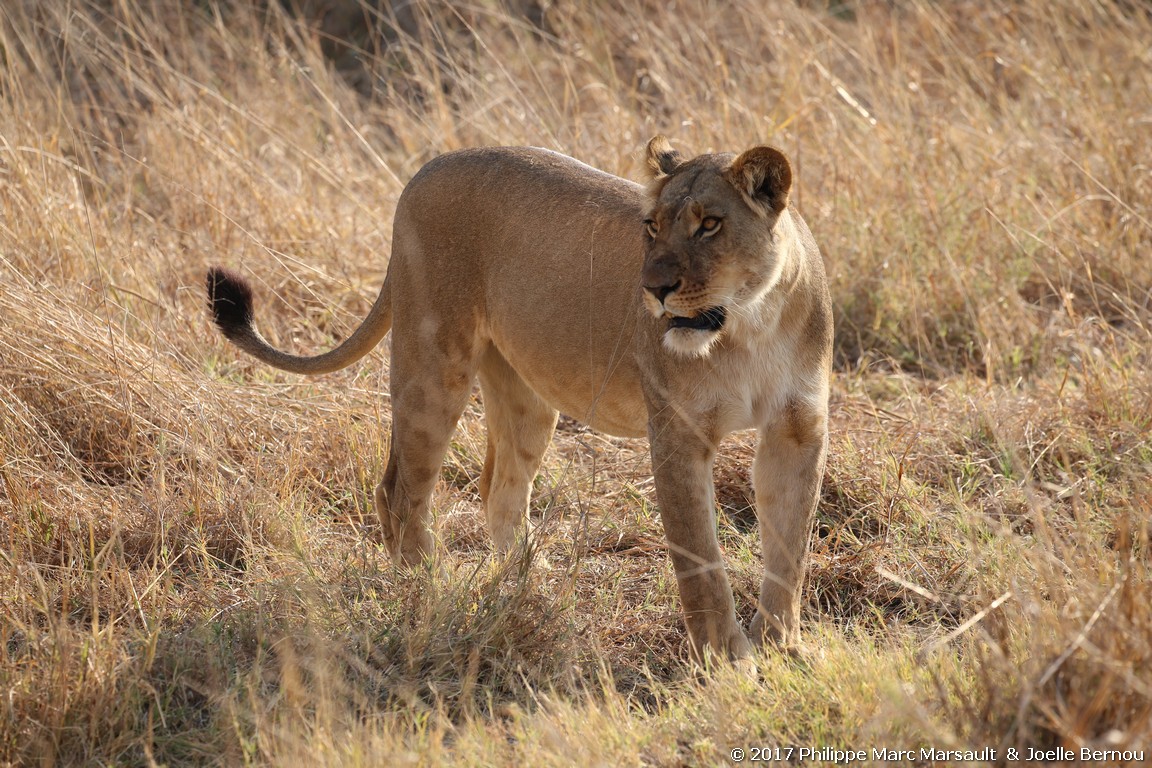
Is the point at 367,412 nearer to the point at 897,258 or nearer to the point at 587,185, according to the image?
the point at 587,185

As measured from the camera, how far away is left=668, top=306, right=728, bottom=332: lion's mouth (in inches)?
106

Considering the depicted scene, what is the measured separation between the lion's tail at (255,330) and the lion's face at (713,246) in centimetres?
111

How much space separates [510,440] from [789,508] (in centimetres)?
107

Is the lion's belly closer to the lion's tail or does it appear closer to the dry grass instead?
the dry grass

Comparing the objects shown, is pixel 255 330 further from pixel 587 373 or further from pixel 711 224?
pixel 711 224

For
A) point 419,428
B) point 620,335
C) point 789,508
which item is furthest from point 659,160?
point 419,428

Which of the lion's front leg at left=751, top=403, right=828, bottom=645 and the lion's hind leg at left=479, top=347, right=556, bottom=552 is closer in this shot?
the lion's front leg at left=751, top=403, right=828, bottom=645

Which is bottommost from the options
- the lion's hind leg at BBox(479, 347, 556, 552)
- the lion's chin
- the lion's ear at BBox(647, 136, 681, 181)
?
the lion's hind leg at BBox(479, 347, 556, 552)

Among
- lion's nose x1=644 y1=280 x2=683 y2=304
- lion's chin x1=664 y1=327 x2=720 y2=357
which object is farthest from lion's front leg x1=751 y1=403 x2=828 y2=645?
lion's nose x1=644 y1=280 x2=683 y2=304

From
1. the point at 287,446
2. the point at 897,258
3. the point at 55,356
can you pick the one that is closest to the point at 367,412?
the point at 287,446

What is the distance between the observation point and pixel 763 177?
2.70 metres

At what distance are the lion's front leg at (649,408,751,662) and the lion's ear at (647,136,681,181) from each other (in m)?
0.55

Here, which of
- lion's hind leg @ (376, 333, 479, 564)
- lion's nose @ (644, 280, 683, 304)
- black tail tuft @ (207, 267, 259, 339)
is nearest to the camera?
lion's nose @ (644, 280, 683, 304)

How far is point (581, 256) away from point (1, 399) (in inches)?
72.3
